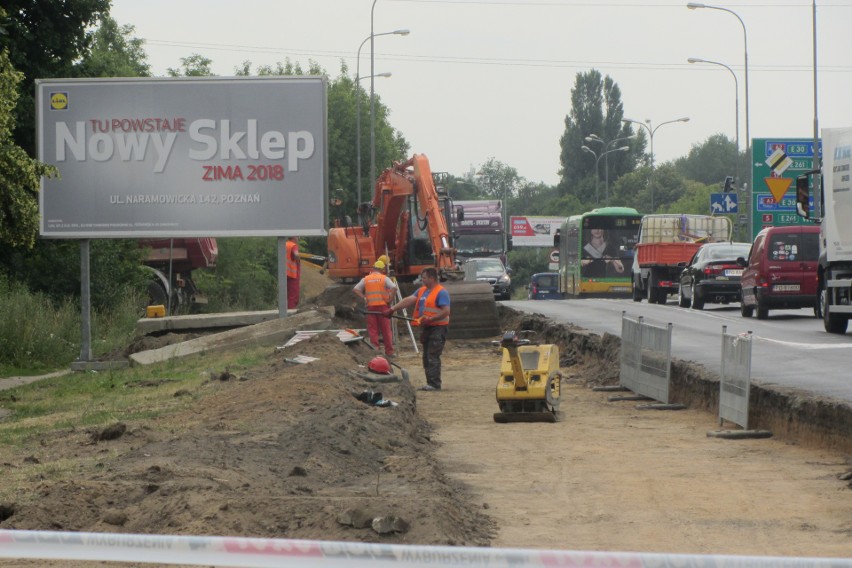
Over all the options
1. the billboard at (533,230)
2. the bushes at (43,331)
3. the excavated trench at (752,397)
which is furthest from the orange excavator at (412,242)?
the billboard at (533,230)

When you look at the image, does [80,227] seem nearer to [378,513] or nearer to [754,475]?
[754,475]

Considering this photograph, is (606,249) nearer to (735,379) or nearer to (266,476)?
(735,379)

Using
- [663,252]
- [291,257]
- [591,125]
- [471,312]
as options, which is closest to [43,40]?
[291,257]

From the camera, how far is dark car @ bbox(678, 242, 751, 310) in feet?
109

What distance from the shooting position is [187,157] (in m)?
21.4

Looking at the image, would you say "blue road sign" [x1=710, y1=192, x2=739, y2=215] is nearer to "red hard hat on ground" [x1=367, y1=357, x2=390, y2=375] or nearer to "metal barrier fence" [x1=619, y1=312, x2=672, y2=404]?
"metal barrier fence" [x1=619, y1=312, x2=672, y2=404]

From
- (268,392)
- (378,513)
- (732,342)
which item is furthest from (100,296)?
(378,513)

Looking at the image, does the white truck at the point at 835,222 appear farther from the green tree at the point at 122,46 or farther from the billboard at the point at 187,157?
the green tree at the point at 122,46

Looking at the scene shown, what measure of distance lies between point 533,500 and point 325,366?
757cm

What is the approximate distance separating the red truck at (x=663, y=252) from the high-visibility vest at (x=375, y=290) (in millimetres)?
19649

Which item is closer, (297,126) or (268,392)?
(268,392)

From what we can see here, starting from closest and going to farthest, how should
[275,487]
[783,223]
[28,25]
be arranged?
1. [275,487]
2. [28,25]
3. [783,223]

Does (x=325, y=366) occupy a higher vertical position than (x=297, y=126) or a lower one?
lower

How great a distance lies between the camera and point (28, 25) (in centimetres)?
2623
